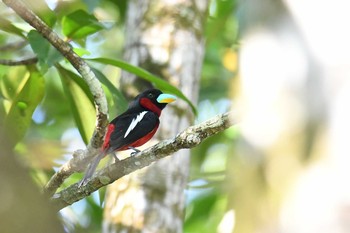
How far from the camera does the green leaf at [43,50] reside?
3.31 meters

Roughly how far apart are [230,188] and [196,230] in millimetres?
5608

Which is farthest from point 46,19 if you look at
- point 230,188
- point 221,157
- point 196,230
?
point 221,157

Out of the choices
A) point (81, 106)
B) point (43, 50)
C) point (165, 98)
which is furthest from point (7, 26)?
point (165, 98)

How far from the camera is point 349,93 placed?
116 centimetres

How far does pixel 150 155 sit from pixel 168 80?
1.42 m

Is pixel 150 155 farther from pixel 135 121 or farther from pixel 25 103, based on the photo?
pixel 25 103

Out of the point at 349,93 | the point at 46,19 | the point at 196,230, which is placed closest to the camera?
the point at 349,93

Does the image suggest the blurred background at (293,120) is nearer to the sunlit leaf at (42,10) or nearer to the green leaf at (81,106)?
the sunlit leaf at (42,10)

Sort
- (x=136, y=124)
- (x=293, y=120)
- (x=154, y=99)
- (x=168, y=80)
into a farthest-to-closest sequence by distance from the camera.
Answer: (x=168, y=80) → (x=154, y=99) → (x=136, y=124) → (x=293, y=120)

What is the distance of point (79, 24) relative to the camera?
374 centimetres

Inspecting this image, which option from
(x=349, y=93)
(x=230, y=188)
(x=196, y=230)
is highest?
(x=349, y=93)

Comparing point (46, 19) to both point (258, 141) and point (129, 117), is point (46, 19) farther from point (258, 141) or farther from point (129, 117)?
point (258, 141)

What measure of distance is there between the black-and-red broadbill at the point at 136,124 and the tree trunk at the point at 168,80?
0.17 meters

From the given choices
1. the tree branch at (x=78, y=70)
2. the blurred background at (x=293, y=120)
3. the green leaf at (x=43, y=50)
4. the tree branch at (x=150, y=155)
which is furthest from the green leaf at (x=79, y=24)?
the blurred background at (x=293, y=120)
